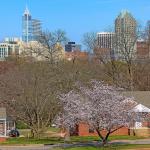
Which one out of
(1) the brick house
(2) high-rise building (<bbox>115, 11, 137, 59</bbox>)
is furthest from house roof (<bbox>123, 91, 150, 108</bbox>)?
(2) high-rise building (<bbox>115, 11, 137, 59</bbox>)

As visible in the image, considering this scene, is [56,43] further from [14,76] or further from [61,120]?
[61,120]

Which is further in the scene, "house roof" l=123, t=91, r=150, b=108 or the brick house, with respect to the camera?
"house roof" l=123, t=91, r=150, b=108

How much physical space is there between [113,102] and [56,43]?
45226 millimetres

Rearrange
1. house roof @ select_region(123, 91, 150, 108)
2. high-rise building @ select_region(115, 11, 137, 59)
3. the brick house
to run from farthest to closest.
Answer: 1. high-rise building @ select_region(115, 11, 137, 59)
2. house roof @ select_region(123, 91, 150, 108)
3. the brick house

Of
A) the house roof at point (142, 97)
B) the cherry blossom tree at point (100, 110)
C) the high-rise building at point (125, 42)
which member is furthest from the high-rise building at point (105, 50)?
the cherry blossom tree at point (100, 110)

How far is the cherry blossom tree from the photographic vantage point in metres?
42.6

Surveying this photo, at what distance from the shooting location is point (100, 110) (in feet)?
140

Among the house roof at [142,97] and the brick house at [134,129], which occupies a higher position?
the house roof at [142,97]

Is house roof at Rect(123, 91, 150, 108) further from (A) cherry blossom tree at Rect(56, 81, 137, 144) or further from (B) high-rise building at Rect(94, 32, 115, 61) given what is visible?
(B) high-rise building at Rect(94, 32, 115, 61)

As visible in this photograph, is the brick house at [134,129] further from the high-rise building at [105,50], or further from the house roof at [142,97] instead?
the high-rise building at [105,50]

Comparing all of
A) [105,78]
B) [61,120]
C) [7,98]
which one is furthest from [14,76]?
[105,78]

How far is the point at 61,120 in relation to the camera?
150ft

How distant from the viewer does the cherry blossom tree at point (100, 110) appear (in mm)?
42562

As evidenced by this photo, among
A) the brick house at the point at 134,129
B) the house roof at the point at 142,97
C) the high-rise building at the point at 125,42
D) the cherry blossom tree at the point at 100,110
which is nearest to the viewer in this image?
the cherry blossom tree at the point at 100,110
